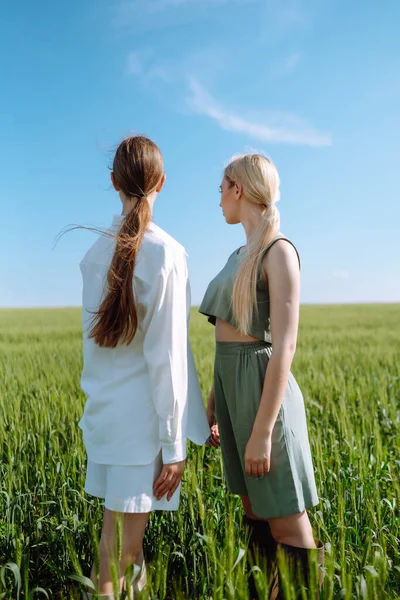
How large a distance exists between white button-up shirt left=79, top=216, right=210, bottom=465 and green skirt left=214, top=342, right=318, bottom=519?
0.17 meters

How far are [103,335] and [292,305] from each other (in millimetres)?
641

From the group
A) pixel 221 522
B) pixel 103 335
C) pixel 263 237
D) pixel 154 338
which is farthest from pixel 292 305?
pixel 221 522

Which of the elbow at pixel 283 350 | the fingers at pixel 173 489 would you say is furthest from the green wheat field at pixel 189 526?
the elbow at pixel 283 350

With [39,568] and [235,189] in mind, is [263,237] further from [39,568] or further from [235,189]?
[39,568]

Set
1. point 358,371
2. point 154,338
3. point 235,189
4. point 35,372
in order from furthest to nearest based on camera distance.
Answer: point 358,371, point 35,372, point 235,189, point 154,338

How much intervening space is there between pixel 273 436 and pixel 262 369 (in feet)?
0.77

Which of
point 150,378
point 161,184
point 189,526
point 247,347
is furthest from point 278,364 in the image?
point 189,526

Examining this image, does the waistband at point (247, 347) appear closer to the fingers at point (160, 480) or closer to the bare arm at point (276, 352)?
the bare arm at point (276, 352)

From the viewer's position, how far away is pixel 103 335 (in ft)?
5.74

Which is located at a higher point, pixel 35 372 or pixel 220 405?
pixel 220 405

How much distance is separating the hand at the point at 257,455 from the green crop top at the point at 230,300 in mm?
353

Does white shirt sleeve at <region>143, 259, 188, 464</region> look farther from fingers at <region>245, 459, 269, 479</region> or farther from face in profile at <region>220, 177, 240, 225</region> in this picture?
face in profile at <region>220, 177, 240, 225</region>

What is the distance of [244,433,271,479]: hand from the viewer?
1773mm

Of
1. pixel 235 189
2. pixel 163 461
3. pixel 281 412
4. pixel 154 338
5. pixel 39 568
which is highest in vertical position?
pixel 235 189
